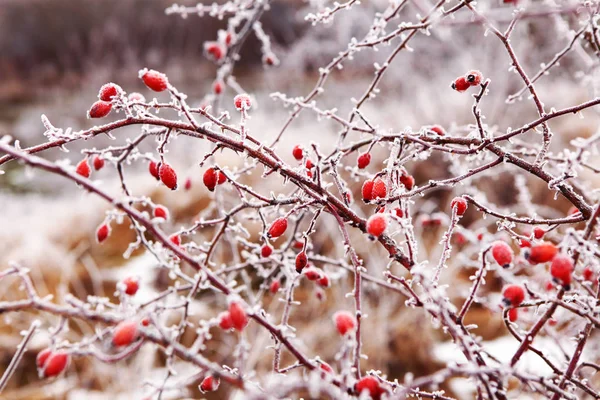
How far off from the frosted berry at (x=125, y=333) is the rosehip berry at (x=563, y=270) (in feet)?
0.99

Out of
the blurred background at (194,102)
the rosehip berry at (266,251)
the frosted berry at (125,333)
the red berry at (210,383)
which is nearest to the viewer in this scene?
the frosted berry at (125,333)

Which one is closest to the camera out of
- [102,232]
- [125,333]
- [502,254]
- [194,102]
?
[125,333]

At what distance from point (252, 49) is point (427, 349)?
552 cm

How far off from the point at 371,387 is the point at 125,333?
0.19 metres

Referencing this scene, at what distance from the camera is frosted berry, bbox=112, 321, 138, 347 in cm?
35

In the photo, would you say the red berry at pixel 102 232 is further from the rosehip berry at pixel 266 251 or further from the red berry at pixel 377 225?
the red berry at pixel 377 225

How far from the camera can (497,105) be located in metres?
3.07

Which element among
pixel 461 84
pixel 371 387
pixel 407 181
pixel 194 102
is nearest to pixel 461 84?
pixel 461 84

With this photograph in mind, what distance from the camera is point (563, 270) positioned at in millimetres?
388

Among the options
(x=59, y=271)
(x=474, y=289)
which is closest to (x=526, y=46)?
(x=59, y=271)

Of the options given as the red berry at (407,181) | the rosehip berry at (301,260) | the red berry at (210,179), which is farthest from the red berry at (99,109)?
the red berry at (407,181)

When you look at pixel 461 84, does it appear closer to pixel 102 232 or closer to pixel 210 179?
pixel 210 179

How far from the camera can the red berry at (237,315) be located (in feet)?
1.22

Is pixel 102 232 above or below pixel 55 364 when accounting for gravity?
above
